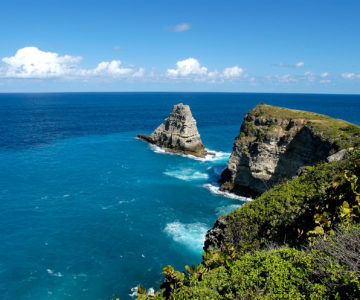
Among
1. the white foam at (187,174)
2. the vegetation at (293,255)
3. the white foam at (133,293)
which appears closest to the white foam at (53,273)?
the white foam at (133,293)

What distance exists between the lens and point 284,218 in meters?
21.2

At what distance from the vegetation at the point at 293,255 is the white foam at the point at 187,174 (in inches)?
1489

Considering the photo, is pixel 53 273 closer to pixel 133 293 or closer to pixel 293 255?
pixel 133 293

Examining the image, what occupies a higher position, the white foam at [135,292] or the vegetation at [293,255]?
the vegetation at [293,255]

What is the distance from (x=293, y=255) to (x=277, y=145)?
1535 inches

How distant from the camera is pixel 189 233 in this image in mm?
39188

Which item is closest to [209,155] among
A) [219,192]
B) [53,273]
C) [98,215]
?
[219,192]

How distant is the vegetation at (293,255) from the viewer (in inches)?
442

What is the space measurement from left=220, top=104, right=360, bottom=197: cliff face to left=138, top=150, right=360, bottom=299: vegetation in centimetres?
2260

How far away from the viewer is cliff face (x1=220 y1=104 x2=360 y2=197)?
43.3 m

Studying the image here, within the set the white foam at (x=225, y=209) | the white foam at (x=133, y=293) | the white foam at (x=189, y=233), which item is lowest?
the white foam at (x=133, y=293)

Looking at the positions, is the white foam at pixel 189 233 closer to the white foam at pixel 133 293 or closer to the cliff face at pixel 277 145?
the white foam at pixel 133 293

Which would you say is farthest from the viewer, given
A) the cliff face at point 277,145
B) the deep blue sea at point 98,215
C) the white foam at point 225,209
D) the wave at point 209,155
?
the wave at point 209,155

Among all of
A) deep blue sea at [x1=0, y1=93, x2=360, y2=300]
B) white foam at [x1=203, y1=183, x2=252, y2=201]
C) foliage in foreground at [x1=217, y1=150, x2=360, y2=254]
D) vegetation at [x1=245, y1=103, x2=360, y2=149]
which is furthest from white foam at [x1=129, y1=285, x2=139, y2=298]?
vegetation at [x1=245, y1=103, x2=360, y2=149]
